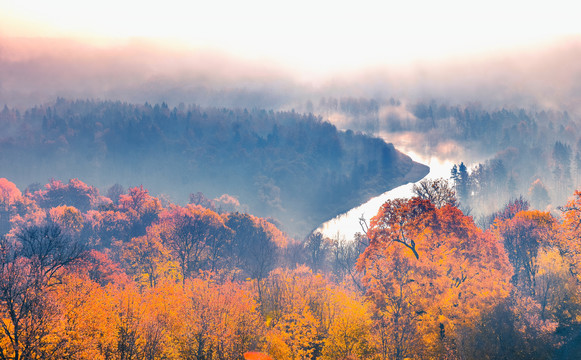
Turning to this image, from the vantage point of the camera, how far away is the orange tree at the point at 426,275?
49.1m

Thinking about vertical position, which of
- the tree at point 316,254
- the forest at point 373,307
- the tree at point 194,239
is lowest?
the tree at point 316,254

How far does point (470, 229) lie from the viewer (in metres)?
57.8

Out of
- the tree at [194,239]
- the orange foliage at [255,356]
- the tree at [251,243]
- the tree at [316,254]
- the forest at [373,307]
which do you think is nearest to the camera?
the forest at [373,307]

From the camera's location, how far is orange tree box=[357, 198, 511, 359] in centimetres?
4909

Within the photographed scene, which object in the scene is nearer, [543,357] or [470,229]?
[543,357]

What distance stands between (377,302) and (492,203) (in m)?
167

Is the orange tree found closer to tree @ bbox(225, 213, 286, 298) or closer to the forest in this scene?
the forest

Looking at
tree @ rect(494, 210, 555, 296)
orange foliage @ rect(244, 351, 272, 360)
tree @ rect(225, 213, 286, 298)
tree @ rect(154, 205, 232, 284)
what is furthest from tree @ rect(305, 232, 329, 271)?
orange foliage @ rect(244, 351, 272, 360)

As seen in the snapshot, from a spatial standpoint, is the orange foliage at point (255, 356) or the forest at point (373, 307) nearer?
the forest at point (373, 307)

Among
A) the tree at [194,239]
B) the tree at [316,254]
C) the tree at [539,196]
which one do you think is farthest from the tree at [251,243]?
the tree at [539,196]

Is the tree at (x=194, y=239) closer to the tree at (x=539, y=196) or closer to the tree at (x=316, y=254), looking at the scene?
the tree at (x=316, y=254)

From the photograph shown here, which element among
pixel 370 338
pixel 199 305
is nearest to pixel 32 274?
pixel 199 305

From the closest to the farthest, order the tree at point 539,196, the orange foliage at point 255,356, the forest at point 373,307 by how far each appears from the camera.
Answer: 1. the forest at point 373,307
2. the orange foliage at point 255,356
3. the tree at point 539,196

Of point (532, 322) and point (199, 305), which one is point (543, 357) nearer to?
point (532, 322)
